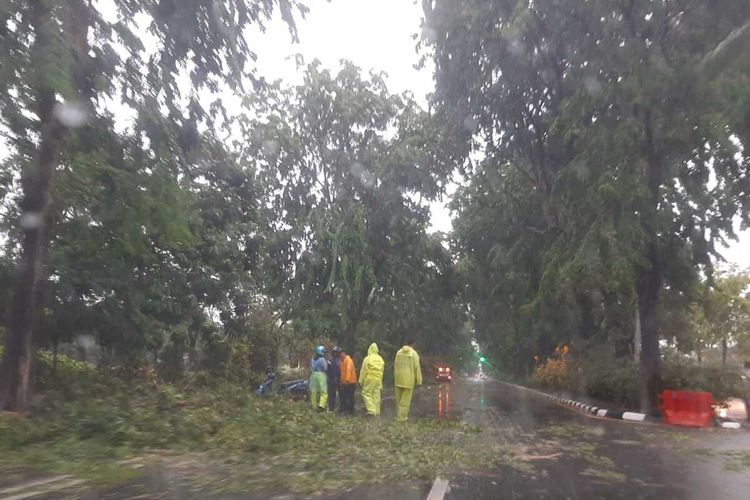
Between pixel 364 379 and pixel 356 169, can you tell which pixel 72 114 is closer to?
pixel 364 379

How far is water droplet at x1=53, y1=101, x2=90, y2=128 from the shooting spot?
32.1 feet

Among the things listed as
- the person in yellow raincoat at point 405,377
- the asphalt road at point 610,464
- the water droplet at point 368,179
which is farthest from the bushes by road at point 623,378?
the water droplet at point 368,179

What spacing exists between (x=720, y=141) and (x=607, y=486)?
9006 mm

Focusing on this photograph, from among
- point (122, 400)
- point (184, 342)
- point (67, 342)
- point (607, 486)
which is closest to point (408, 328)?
point (184, 342)

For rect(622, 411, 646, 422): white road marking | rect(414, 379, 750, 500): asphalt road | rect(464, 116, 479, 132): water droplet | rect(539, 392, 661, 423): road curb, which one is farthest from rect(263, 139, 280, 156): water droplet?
rect(622, 411, 646, 422): white road marking

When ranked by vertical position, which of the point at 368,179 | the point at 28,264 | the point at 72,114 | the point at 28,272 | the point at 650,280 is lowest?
the point at 28,272

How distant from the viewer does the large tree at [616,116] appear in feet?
45.2

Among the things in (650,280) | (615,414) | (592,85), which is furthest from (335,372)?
(592,85)

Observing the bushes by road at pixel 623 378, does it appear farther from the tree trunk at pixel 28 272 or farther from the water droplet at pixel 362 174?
the tree trunk at pixel 28 272

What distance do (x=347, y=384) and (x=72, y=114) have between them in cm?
798

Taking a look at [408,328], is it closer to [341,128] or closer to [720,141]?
[341,128]

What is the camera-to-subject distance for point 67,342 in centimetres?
1642

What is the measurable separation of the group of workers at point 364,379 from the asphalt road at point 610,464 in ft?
5.34

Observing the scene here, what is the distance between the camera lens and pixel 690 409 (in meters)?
14.2
